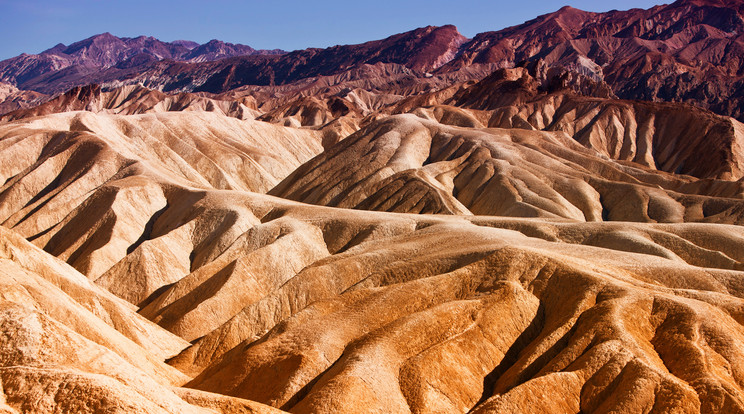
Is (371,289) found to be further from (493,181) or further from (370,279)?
(493,181)

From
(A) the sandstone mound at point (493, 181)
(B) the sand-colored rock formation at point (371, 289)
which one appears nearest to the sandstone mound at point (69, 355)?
(B) the sand-colored rock formation at point (371, 289)

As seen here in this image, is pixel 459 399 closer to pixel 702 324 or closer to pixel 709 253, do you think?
pixel 702 324

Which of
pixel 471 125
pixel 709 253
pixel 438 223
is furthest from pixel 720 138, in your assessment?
pixel 438 223

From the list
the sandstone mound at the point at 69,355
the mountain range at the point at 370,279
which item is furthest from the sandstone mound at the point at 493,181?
the sandstone mound at the point at 69,355

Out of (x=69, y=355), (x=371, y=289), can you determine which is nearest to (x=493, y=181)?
(x=371, y=289)

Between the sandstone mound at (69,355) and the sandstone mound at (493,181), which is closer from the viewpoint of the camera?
the sandstone mound at (69,355)

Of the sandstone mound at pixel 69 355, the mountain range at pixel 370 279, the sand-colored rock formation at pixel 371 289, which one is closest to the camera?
the sandstone mound at pixel 69 355

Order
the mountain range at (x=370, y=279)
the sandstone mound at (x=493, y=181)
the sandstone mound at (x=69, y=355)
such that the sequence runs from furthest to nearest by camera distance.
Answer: the sandstone mound at (x=493, y=181) → the mountain range at (x=370, y=279) → the sandstone mound at (x=69, y=355)

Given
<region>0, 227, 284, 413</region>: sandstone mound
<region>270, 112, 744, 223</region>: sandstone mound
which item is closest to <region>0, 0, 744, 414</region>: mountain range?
<region>0, 227, 284, 413</region>: sandstone mound

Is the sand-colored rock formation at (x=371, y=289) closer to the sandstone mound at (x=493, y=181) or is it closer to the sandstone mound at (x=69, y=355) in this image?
the sandstone mound at (x=69, y=355)
